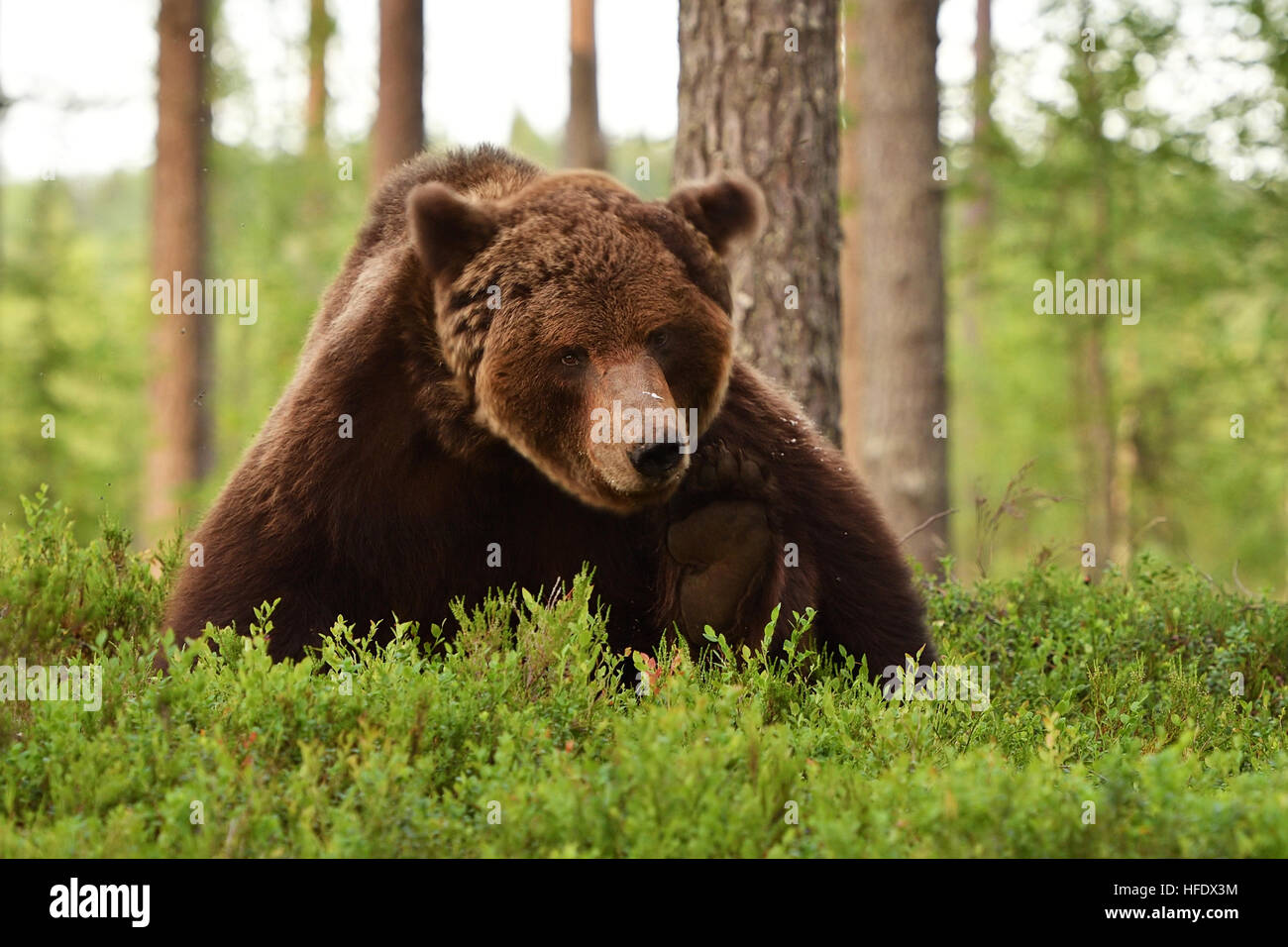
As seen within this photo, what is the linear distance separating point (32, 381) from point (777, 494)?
59.6ft

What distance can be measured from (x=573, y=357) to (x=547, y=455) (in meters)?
0.39

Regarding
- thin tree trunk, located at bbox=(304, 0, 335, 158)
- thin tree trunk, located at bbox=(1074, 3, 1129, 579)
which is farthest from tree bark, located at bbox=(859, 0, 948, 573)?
thin tree trunk, located at bbox=(304, 0, 335, 158)

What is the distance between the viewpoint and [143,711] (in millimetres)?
3262

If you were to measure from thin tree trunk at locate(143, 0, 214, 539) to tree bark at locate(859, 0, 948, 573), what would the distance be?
7.61 metres

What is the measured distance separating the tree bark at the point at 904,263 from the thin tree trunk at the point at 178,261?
25.0 ft

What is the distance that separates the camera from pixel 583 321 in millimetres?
4066

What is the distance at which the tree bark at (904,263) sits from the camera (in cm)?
1099

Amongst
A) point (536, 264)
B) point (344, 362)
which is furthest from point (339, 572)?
point (536, 264)

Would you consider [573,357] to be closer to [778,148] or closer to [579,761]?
[579,761]

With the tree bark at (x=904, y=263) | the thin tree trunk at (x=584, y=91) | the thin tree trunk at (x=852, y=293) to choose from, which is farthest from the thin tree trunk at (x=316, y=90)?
the tree bark at (x=904, y=263)

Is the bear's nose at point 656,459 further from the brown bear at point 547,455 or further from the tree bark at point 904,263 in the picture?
the tree bark at point 904,263

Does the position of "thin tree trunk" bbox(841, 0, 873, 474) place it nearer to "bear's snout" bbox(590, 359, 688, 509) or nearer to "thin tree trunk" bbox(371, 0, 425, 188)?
"thin tree trunk" bbox(371, 0, 425, 188)
